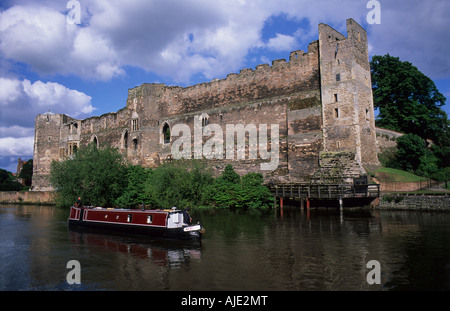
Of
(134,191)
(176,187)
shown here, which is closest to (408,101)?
(176,187)

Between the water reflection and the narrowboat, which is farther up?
the narrowboat

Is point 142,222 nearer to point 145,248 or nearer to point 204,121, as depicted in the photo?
point 145,248

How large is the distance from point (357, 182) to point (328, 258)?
1107 cm

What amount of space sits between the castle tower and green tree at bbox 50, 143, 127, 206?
53.0 feet

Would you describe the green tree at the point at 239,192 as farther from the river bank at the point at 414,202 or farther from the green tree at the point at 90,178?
the green tree at the point at 90,178

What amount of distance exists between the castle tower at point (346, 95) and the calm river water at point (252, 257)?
6347 mm

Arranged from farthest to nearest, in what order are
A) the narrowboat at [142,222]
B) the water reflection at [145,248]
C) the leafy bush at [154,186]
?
the leafy bush at [154,186] < the narrowboat at [142,222] < the water reflection at [145,248]

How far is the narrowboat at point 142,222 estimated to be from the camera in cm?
1366

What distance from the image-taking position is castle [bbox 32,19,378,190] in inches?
908

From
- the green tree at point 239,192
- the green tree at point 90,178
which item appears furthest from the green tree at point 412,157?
the green tree at point 90,178

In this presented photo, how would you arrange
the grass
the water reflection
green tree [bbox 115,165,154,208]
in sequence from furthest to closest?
green tree [bbox 115,165,154,208], the grass, the water reflection

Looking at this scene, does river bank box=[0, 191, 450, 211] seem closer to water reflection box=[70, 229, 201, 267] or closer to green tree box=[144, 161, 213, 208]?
green tree box=[144, 161, 213, 208]

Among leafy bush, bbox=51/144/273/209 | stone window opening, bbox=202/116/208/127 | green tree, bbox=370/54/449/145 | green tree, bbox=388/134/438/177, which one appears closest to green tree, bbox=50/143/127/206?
leafy bush, bbox=51/144/273/209
